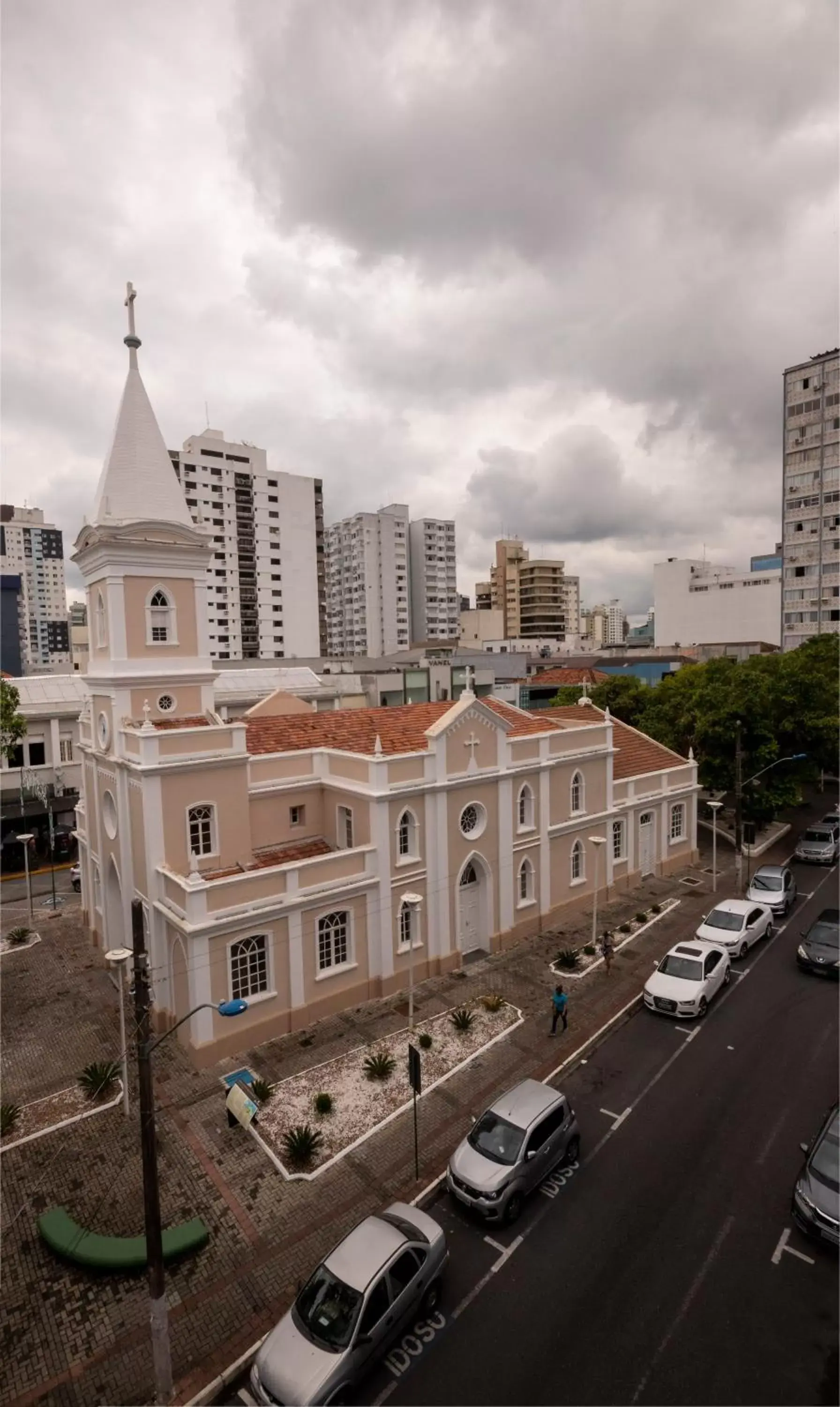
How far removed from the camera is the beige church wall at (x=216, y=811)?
21359mm

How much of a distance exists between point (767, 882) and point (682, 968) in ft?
36.1

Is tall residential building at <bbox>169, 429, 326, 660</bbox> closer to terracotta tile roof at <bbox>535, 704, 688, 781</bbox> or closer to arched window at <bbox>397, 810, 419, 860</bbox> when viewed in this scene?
terracotta tile roof at <bbox>535, 704, 688, 781</bbox>

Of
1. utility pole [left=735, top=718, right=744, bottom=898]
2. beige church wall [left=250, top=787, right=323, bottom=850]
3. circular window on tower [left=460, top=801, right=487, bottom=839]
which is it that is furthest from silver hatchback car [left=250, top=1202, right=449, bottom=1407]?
utility pole [left=735, top=718, right=744, bottom=898]

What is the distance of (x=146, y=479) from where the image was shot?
74.9 feet

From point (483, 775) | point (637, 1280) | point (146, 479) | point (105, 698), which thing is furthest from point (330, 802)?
point (637, 1280)

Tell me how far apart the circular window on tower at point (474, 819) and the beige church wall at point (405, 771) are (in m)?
2.86

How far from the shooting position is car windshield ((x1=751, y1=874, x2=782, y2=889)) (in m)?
30.8

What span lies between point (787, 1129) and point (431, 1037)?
9568mm

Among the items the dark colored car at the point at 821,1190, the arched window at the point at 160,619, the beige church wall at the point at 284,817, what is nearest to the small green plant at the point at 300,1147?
the beige church wall at the point at 284,817

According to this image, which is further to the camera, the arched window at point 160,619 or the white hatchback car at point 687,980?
the arched window at point 160,619

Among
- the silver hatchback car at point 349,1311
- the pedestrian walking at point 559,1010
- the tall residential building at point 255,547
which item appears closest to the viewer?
the silver hatchback car at point 349,1311

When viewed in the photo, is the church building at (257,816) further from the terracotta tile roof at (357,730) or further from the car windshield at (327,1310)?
the car windshield at (327,1310)

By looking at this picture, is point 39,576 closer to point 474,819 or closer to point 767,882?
point 474,819

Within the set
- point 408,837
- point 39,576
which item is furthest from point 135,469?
point 39,576
